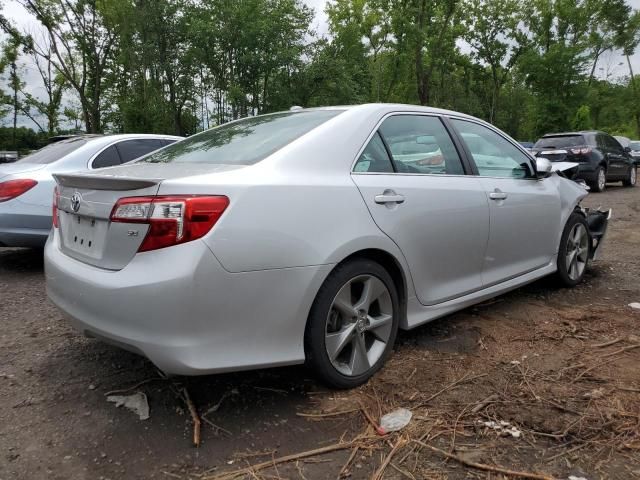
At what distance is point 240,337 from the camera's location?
2.14 metres

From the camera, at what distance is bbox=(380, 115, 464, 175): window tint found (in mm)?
2961

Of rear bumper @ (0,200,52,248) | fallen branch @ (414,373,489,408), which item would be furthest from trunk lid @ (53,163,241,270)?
rear bumper @ (0,200,52,248)

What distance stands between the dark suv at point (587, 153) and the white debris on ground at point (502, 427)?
36.5 feet

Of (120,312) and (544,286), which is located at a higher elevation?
(120,312)

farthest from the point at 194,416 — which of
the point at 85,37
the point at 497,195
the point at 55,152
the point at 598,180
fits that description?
the point at 85,37

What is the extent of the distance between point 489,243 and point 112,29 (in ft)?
80.6

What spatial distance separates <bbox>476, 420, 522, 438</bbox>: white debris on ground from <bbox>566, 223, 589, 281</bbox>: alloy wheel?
98.6 inches

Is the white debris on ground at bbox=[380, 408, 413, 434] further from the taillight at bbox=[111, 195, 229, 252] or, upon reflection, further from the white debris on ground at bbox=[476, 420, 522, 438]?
the taillight at bbox=[111, 195, 229, 252]

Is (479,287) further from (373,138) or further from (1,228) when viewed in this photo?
(1,228)

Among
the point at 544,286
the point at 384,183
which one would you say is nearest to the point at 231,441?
the point at 384,183

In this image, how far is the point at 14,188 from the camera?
488 centimetres

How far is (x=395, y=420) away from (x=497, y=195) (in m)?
1.82

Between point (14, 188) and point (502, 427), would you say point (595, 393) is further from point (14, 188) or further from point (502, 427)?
point (14, 188)

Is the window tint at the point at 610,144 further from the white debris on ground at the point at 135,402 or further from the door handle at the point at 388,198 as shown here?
the white debris on ground at the point at 135,402
